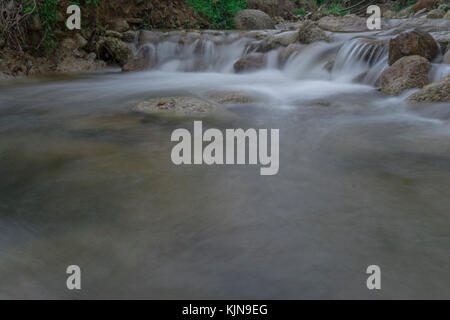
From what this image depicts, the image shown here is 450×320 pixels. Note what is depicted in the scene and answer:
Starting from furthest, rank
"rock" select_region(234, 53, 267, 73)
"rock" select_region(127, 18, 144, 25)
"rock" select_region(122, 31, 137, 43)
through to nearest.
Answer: "rock" select_region(127, 18, 144, 25), "rock" select_region(122, 31, 137, 43), "rock" select_region(234, 53, 267, 73)

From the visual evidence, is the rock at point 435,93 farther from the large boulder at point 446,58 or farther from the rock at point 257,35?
the rock at point 257,35

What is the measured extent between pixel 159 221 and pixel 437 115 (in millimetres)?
3736

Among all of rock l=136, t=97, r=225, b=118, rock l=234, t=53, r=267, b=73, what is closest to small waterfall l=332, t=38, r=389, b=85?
rock l=234, t=53, r=267, b=73

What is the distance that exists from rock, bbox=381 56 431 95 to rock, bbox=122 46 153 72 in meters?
5.73

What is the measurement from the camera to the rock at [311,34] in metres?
7.85

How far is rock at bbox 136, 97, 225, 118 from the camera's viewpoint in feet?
14.1

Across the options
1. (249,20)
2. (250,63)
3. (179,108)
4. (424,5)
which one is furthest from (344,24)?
(179,108)

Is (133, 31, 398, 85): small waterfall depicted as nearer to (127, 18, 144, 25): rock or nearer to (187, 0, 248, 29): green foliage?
(127, 18, 144, 25): rock

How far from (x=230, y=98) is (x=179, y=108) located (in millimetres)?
1002

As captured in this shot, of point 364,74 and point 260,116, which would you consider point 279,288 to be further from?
point 364,74

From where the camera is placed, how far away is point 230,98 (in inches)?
203

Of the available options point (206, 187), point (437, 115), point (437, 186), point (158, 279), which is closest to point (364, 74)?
point (437, 115)

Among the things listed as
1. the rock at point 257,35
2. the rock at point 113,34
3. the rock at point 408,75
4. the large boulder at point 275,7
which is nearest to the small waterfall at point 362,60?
the rock at point 408,75
